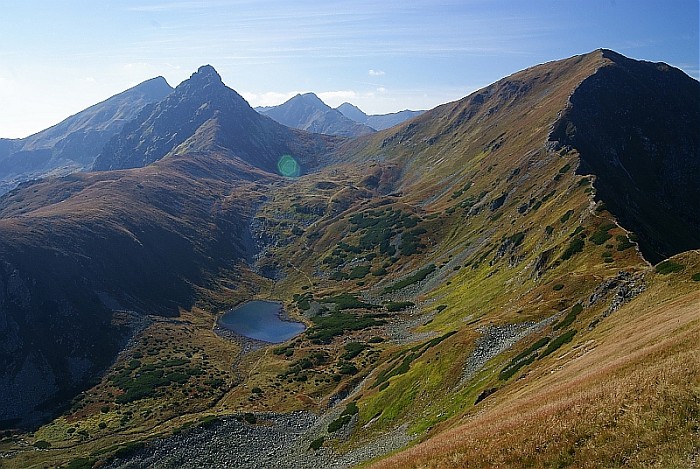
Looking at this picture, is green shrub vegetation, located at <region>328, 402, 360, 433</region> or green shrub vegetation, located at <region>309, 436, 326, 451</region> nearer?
green shrub vegetation, located at <region>309, 436, 326, 451</region>

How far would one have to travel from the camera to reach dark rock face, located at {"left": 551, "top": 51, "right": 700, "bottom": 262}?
129 m

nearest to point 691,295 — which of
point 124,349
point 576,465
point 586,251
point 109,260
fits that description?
point 576,465

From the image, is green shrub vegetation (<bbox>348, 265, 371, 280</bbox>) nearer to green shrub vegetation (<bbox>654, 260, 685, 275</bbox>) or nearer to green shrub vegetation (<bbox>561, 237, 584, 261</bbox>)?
green shrub vegetation (<bbox>561, 237, 584, 261</bbox>)

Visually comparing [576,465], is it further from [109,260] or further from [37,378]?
[109,260]

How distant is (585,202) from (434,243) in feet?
236

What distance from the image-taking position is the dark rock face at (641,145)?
129250 millimetres

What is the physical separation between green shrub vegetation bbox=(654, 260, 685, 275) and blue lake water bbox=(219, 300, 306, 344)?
9721 cm

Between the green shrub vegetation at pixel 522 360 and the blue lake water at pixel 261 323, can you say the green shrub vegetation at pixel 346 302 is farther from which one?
the green shrub vegetation at pixel 522 360

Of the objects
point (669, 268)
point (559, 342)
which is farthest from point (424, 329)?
point (669, 268)

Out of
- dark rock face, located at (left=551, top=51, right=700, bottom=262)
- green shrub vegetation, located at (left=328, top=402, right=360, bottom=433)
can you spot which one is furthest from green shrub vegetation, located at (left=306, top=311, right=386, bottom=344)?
dark rock face, located at (left=551, top=51, right=700, bottom=262)

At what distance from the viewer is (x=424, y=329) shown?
10381cm

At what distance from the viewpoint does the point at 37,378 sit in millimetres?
107625

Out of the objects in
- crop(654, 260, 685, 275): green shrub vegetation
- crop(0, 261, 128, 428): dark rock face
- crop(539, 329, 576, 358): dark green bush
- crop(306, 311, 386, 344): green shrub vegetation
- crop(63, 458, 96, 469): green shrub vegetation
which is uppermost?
crop(0, 261, 128, 428): dark rock face

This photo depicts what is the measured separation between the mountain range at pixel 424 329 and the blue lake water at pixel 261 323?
5925mm
